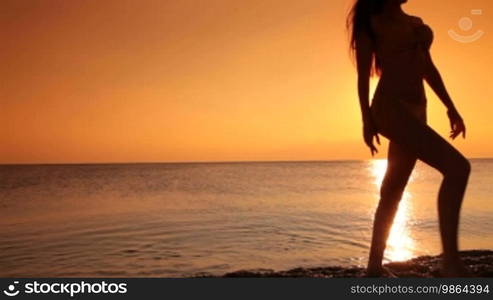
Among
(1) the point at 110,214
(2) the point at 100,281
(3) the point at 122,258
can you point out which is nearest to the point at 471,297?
(2) the point at 100,281

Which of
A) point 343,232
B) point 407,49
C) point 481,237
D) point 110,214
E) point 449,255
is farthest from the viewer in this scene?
point 110,214

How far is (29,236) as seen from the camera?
13.7 m

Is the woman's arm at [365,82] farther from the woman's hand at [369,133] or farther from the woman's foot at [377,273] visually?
the woman's foot at [377,273]

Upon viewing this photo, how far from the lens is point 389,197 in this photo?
459 cm

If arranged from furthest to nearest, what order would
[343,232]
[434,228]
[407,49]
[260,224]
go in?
1. [260,224]
2. [434,228]
3. [343,232]
4. [407,49]

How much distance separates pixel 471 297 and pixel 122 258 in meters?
7.25

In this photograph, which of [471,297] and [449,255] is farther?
[449,255]

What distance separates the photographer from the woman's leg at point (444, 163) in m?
4.00

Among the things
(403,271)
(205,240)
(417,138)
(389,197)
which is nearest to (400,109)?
(417,138)

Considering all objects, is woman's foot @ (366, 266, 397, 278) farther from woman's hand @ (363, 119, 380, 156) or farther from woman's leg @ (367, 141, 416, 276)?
woman's hand @ (363, 119, 380, 156)

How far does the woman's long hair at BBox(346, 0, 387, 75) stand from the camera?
4.42 metres

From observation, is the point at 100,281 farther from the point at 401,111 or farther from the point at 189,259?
the point at 189,259

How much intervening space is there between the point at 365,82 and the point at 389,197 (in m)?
1.04

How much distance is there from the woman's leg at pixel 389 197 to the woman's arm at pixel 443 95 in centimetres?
49
